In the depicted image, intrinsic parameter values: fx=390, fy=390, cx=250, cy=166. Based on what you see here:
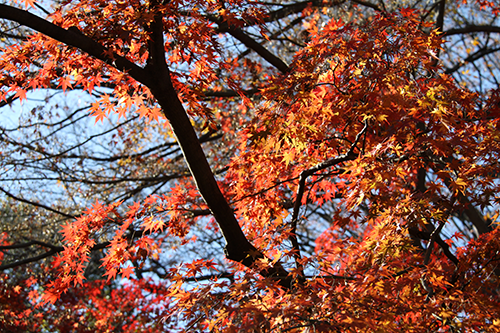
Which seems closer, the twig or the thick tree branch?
the thick tree branch

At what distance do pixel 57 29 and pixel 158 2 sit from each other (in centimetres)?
76

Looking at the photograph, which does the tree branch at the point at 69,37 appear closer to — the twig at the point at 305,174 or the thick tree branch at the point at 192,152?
the thick tree branch at the point at 192,152

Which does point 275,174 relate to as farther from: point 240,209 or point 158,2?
point 158,2

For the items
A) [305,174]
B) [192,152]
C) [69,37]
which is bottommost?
[305,174]

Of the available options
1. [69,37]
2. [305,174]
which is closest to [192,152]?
[305,174]

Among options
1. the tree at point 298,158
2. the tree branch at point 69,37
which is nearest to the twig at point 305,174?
the tree at point 298,158

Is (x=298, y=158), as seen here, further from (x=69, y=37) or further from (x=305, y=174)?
(x=69, y=37)

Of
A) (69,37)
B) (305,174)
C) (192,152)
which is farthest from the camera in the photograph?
(305,174)

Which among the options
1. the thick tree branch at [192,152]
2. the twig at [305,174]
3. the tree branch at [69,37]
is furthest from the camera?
the twig at [305,174]

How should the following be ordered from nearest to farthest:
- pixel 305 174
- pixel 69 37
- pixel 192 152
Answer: pixel 69 37
pixel 192 152
pixel 305 174

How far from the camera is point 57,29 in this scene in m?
2.49

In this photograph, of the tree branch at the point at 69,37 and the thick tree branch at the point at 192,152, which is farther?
the thick tree branch at the point at 192,152

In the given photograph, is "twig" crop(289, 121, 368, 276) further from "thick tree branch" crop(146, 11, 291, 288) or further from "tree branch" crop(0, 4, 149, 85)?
"tree branch" crop(0, 4, 149, 85)

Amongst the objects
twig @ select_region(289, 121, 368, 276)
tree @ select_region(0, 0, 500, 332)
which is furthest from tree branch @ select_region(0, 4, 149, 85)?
twig @ select_region(289, 121, 368, 276)
